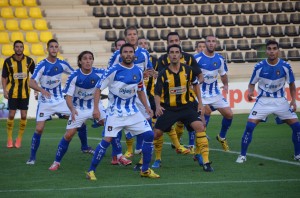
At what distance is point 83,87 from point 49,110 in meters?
1.14

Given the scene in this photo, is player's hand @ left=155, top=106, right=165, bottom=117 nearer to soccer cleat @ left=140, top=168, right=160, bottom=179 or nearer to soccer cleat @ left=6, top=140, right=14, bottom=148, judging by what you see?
soccer cleat @ left=140, top=168, right=160, bottom=179

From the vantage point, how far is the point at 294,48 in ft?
101

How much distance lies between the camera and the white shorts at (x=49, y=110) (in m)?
13.4

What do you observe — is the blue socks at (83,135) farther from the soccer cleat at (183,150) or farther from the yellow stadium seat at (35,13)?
the yellow stadium seat at (35,13)

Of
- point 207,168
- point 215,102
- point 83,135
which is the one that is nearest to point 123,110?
point 207,168

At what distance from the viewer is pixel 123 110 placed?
11305 mm

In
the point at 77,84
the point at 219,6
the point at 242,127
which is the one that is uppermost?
the point at 219,6

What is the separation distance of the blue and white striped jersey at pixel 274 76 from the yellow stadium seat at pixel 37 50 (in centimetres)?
1718

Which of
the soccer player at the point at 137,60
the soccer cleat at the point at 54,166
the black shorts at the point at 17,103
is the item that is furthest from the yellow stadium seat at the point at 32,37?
the soccer cleat at the point at 54,166

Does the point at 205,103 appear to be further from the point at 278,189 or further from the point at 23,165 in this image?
the point at 278,189

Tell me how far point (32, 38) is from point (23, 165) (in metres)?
17.2

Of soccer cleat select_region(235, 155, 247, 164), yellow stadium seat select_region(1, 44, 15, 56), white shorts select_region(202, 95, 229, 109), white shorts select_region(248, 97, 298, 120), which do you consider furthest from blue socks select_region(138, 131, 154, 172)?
yellow stadium seat select_region(1, 44, 15, 56)

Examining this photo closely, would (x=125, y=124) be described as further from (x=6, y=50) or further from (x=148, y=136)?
(x=6, y=50)

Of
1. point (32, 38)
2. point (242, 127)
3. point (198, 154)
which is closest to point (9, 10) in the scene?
point (32, 38)
